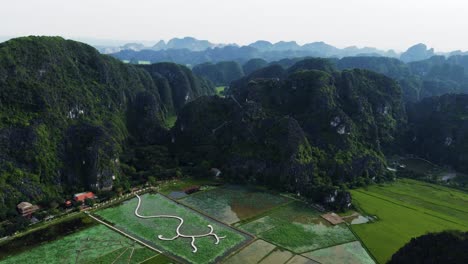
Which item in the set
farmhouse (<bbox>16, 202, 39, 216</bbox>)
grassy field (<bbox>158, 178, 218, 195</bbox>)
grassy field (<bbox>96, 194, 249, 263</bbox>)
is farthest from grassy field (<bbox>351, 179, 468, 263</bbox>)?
farmhouse (<bbox>16, 202, 39, 216</bbox>)

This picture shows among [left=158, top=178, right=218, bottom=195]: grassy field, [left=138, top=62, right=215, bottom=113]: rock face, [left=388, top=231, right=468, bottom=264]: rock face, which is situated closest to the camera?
[left=388, top=231, right=468, bottom=264]: rock face

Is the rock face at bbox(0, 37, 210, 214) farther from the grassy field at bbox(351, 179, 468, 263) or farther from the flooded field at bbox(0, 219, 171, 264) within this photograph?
the grassy field at bbox(351, 179, 468, 263)

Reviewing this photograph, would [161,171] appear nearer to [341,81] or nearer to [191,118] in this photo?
[191,118]

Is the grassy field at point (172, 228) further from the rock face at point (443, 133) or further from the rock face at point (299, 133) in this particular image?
the rock face at point (443, 133)

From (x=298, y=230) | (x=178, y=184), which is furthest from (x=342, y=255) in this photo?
(x=178, y=184)

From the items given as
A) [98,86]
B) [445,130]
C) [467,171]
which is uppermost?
A: [98,86]

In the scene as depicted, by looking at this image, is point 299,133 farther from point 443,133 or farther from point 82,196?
point 443,133

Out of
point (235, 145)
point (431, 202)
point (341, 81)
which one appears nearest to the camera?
point (431, 202)

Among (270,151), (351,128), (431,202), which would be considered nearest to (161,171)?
(270,151)
